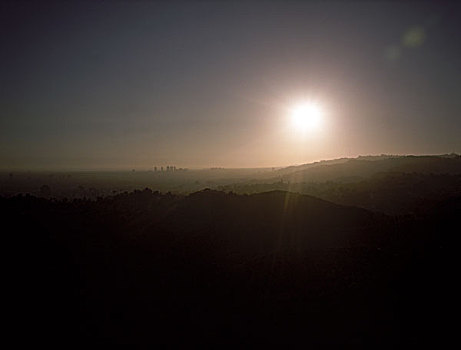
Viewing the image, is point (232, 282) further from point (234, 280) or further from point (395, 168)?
point (395, 168)

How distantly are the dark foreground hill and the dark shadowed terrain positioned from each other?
0.20ft

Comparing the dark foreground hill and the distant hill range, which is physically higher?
the distant hill range

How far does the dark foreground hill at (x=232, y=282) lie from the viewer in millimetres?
11297

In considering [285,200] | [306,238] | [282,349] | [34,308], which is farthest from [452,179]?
[34,308]

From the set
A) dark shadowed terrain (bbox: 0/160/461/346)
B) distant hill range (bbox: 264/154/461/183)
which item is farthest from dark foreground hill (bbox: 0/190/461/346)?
distant hill range (bbox: 264/154/461/183)

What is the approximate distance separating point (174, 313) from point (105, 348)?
2.90 meters

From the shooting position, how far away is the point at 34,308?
39.8 ft

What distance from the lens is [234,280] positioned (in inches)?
615

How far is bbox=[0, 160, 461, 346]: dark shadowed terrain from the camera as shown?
37.1 ft

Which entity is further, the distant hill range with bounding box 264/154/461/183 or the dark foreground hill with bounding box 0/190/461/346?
the distant hill range with bounding box 264/154/461/183

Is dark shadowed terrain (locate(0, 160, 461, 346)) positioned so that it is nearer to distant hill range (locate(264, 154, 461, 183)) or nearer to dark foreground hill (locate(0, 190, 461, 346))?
dark foreground hill (locate(0, 190, 461, 346))

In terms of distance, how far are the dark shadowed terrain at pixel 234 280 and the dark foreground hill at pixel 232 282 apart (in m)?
0.06

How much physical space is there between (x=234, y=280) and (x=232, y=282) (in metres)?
0.25

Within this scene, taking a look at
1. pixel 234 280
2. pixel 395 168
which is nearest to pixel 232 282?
pixel 234 280
